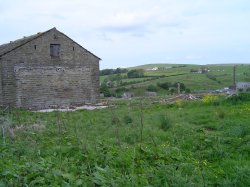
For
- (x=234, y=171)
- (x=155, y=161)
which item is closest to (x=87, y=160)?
(x=155, y=161)

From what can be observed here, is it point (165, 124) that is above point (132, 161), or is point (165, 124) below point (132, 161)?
below

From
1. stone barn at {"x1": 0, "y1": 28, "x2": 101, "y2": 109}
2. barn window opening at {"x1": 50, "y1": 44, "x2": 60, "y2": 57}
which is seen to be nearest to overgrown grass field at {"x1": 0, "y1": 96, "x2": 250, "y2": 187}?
stone barn at {"x1": 0, "y1": 28, "x2": 101, "y2": 109}

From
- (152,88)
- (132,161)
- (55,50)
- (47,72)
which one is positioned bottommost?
(152,88)

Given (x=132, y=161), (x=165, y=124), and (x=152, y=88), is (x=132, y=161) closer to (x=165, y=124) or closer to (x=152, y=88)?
(x=165, y=124)

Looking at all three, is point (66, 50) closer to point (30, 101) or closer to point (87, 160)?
point (30, 101)

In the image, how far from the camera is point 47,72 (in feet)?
93.6

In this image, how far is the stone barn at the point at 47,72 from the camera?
2708 centimetres

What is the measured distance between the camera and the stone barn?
2708cm

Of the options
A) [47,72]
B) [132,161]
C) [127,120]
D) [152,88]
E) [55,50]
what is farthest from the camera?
[152,88]

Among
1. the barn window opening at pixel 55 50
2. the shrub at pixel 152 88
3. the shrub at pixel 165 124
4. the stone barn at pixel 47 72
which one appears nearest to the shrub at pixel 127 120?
the shrub at pixel 165 124

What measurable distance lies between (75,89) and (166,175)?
976 inches

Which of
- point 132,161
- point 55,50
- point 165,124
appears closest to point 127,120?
point 165,124

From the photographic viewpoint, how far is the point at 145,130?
12.0m

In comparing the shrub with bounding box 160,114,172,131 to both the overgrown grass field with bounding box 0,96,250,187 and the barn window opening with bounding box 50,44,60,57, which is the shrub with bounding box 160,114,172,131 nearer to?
the overgrown grass field with bounding box 0,96,250,187
